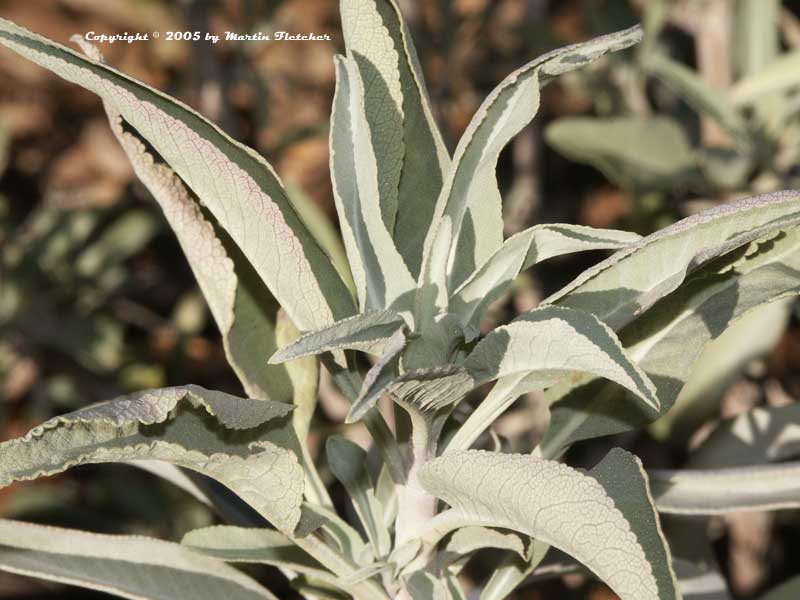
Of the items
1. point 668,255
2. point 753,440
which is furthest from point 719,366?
point 668,255

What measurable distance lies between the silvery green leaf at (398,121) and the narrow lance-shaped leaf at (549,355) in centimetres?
13

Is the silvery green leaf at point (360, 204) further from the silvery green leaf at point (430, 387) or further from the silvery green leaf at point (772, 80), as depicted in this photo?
the silvery green leaf at point (772, 80)

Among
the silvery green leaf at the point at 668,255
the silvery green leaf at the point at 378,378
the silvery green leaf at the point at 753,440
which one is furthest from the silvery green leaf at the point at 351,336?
the silvery green leaf at the point at 753,440

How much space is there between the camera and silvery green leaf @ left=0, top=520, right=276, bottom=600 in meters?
0.78

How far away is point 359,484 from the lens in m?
0.80

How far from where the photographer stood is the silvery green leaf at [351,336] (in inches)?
22.4

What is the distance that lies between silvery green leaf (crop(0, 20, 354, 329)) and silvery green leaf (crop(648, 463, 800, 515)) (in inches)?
12.7

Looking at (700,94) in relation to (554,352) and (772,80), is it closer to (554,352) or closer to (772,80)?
(772,80)

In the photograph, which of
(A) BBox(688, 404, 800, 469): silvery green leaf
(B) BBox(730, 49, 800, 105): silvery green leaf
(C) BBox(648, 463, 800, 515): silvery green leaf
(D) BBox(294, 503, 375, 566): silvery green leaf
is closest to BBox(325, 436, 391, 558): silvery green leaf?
(D) BBox(294, 503, 375, 566): silvery green leaf

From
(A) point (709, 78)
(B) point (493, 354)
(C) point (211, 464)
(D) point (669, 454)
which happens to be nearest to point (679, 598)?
(B) point (493, 354)

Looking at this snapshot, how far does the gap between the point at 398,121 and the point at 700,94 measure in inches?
30.9

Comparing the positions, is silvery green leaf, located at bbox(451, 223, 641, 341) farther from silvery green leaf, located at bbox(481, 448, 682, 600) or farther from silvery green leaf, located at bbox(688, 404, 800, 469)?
silvery green leaf, located at bbox(688, 404, 800, 469)

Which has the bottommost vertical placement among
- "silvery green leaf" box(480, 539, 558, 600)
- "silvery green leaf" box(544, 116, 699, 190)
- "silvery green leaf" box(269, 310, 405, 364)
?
"silvery green leaf" box(480, 539, 558, 600)

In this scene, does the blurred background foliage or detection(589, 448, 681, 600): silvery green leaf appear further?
the blurred background foliage
